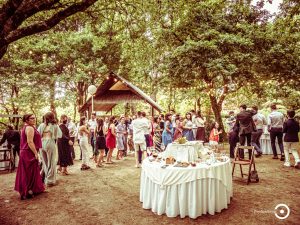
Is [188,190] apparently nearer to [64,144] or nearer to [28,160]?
[28,160]

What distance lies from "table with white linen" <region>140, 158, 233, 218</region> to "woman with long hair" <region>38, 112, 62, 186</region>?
327 cm

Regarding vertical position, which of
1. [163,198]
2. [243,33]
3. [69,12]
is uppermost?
[243,33]

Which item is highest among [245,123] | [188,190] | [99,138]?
[245,123]

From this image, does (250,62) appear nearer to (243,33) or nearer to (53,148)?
(243,33)

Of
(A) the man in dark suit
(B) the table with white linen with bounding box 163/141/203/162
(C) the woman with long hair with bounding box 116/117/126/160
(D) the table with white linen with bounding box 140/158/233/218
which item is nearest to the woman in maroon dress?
(D) the table with white linen with bounding box 140/158/233/218

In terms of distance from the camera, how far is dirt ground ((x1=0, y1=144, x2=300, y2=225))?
4477 mm

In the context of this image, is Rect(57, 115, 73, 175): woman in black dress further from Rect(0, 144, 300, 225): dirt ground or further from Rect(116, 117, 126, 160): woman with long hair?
Rect(116, 117, 126, 160): woman with long hair

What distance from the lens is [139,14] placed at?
827 centimetres

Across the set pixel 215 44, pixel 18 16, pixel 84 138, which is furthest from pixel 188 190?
pixel 215 44

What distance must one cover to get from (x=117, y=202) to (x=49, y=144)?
2.52m

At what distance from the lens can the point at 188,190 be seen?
172 inches

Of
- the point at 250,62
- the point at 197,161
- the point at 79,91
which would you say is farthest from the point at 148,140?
the point at 79,91

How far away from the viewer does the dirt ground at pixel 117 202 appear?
4477mm

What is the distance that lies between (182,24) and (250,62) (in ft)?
14.1
